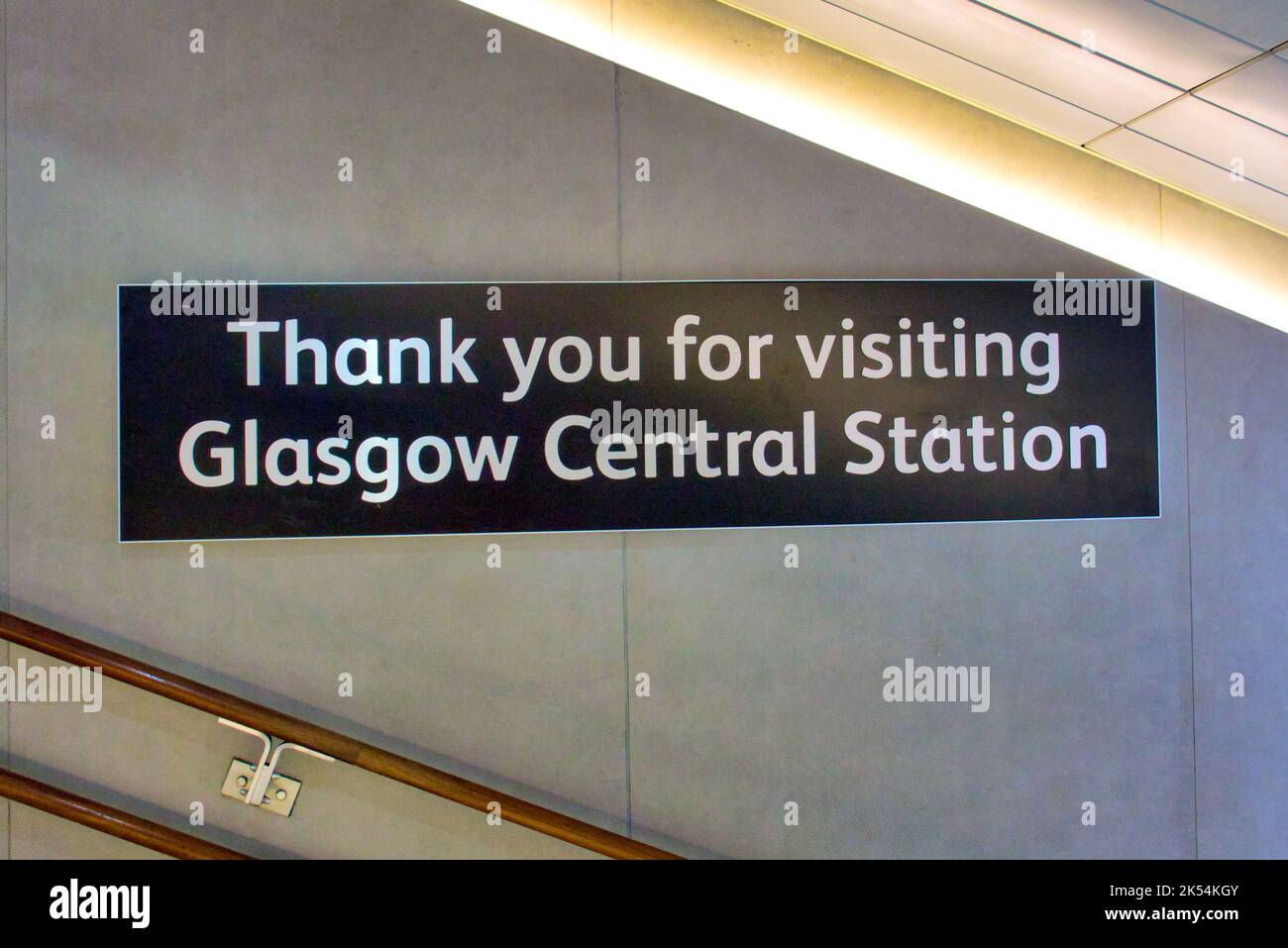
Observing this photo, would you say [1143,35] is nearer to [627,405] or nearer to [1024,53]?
[1024,53]

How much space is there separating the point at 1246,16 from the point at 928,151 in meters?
0.83

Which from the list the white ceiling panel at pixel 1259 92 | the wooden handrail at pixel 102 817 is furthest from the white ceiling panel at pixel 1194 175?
the wooden handrail at pixel 102 817

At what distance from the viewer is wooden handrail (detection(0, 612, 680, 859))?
218 centimetres

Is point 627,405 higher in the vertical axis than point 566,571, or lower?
higher

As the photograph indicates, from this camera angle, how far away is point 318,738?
2.23 m

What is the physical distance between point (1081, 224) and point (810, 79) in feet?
3.07

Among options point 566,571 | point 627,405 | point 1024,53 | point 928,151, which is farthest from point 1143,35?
point 566,571

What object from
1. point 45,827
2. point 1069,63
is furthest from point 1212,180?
point 45,827

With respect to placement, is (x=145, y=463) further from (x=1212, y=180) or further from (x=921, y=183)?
(x=1212, y=180)

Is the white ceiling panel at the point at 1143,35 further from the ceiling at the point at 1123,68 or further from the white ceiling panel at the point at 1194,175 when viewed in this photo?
the white ceiling panel at the point at 1194,175

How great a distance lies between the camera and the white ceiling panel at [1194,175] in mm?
2434

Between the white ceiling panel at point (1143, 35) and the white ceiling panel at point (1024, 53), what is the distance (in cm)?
4

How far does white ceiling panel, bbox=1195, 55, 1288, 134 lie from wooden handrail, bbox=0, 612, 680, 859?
244 centimetres

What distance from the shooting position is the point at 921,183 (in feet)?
8.37
